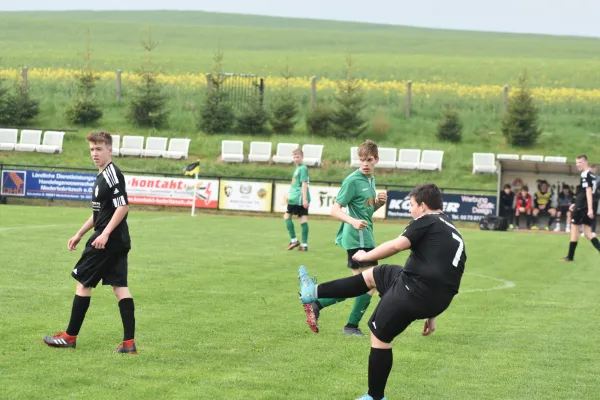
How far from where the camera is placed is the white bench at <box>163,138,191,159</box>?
47688 millimetres

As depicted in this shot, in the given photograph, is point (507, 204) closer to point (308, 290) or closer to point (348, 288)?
point (308, 290)

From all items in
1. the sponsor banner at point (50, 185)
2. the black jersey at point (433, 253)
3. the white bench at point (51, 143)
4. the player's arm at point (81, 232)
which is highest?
the black jersey at point (433, 253)

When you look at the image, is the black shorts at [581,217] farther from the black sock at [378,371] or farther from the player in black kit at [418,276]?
the black sock at [378,371]

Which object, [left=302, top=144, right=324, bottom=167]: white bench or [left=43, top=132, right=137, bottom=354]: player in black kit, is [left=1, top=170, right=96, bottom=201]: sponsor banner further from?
[left=43, top=132, right=137, bottom=354]: player in black kit

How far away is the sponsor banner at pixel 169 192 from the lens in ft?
126

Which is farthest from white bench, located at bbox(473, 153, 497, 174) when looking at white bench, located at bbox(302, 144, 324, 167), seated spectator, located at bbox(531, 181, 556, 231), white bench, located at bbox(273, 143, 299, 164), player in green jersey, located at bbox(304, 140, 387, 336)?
player in green jersey, located at bbox(304, 140, 387, 336)

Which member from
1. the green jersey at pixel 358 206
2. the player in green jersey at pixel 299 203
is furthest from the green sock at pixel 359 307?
the player in green jersey at pixel 299 203

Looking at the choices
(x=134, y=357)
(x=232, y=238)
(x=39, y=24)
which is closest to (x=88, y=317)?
(x=134, y=357)

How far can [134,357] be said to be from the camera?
8852 mm

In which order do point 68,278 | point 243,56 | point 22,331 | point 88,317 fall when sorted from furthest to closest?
1. point 243,56
2. point 68,278
3. point 88,317
4. point 22,331

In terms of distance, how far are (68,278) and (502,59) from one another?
330 ft

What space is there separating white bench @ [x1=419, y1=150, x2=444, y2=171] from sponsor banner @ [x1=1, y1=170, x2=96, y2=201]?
51.6ft

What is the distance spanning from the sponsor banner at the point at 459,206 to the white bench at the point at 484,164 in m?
8.89

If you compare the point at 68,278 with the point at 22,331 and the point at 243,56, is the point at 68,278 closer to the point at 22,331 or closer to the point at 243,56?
the point at 22,331
